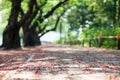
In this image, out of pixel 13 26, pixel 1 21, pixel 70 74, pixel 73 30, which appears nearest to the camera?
pixel 70 74

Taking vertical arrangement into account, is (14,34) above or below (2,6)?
below

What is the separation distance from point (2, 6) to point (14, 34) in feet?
120

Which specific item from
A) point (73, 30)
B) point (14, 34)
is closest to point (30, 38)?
point (14, 34)

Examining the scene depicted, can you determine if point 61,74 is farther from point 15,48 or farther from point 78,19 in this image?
point 78,19

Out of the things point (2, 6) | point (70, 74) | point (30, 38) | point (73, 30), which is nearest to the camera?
point (70, 74)

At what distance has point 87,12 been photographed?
9656 centimetres

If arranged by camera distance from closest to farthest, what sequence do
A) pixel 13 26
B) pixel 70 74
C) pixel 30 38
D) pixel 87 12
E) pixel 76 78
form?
pixel 76 78, pixel 70 74, pixel 13 26, pixel 30 38, pixel 87 12

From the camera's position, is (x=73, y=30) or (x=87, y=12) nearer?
(x=87, y=12)

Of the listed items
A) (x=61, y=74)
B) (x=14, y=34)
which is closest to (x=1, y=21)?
(x=14, y=34)

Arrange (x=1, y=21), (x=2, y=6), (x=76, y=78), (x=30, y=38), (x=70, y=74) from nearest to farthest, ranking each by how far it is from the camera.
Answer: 1. (x=76, y=78)
2. (x=70, y=74)
3. (x=30, y=38)
4. (x=2, y=6)
5. (x=1, y=21)

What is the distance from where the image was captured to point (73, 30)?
106 m

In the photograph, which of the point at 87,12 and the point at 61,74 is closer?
the point at 61,74

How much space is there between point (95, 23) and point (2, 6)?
24477 millimetres

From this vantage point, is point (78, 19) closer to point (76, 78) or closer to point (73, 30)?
point (73, 30)
